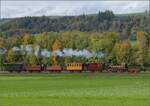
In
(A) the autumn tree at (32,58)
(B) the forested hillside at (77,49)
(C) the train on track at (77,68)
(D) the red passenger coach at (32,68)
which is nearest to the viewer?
(C) the train on track at (77,68)

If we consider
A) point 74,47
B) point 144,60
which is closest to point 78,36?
point 74,47

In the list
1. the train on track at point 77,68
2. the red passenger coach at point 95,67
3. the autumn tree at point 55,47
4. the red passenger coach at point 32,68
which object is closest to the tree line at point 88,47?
the autumn tree at point 55,47

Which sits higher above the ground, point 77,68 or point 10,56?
point 10,56

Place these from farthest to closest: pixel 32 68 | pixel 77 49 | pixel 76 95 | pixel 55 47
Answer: pixel 55 47
pixel 77 49
pixel 32 68
pixel 76 95

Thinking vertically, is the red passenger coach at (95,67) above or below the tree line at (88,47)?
below

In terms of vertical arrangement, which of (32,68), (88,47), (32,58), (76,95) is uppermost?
(76,95)

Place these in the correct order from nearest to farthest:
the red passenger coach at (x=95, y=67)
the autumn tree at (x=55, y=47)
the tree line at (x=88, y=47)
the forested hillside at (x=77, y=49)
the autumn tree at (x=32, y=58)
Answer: the red passenger coach at (x=95, y=67) → the tree line at (x=88, y=47) → the forested hillside at (x=77, y=49) → the autumn tree at (x=32, y=58) → the autumn tree at (x=55, y=47)

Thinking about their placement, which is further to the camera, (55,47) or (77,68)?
(55,47)

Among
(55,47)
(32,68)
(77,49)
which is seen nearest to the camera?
(32,68)

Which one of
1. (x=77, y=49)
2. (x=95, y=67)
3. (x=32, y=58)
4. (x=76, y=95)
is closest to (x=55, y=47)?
(x=77, y=49)

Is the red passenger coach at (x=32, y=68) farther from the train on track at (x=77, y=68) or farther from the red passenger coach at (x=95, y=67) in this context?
the red passenger coach at (x=95, y=67)

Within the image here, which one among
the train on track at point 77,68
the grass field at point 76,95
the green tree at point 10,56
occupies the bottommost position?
the train on track at point 77,68

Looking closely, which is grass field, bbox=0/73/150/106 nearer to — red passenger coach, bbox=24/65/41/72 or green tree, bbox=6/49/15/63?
red passenger coach, bbox=24/65/41/72

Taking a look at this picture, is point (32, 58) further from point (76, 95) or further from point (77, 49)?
point (76, 95)
